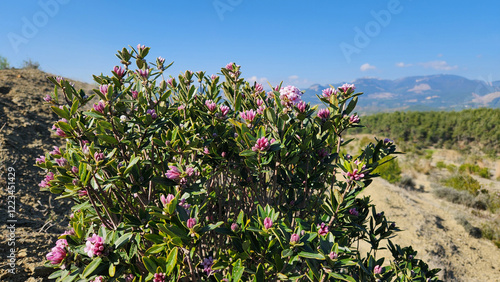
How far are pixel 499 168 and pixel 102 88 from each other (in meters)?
20.2

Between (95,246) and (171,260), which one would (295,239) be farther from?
(95,246)

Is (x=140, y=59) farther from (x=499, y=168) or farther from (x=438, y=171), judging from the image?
(x=499, y=168)

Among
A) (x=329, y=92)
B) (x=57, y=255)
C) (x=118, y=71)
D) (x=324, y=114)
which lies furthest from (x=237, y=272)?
(x=118, y=71)

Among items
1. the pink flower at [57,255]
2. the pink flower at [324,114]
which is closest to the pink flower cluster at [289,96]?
the pink flower at [324,114]

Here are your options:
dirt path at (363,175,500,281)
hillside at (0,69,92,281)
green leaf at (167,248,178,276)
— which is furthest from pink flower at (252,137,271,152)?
dirt path at (363,175,500,281)

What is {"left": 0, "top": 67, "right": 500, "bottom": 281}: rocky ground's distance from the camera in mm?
3430

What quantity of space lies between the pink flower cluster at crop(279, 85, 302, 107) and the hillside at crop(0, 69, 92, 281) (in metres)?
3.54

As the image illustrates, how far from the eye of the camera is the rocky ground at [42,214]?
11.3 feet

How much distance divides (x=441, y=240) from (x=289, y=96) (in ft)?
25.3

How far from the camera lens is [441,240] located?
6.79 metres

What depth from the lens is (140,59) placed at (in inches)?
95.1

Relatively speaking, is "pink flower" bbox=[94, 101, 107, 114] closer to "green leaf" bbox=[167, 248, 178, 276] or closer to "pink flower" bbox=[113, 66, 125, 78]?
"pink flower" bbox=[113, 66, 125, 78]

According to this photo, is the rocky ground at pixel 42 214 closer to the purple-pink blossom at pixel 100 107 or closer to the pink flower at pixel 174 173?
the purple-pink blossom at pixel 100 107

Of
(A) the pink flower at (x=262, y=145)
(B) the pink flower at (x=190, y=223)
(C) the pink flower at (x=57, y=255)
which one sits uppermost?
(A) the pink flower at (x=262, y=145)
